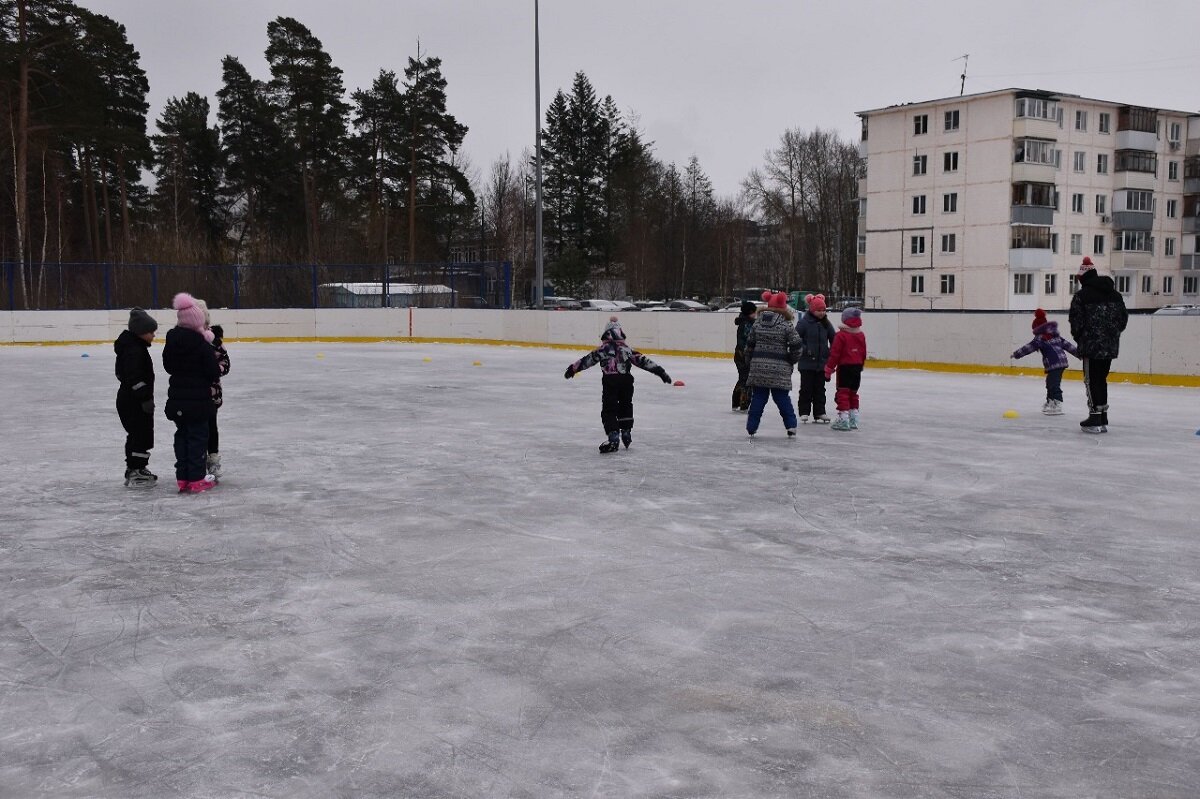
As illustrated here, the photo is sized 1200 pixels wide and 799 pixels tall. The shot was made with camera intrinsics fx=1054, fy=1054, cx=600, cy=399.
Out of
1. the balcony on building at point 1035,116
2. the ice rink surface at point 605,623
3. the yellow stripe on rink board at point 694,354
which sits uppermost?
the balcony on building at point 1035,116

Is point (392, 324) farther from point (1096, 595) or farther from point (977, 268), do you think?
point (977, 268)

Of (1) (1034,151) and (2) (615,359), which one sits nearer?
(2) (615,359)

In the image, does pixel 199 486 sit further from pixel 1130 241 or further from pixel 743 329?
pixel 1130 241

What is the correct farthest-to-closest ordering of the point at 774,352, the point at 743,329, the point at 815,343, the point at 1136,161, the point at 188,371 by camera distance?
the point at 1136,161
the point at 743,329
the point at 815,343
the point at 774,352
the point at 188,371

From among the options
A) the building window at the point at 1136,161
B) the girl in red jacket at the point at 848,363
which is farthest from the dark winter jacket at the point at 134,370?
the building window at the point at 1136,161

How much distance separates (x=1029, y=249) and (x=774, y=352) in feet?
149

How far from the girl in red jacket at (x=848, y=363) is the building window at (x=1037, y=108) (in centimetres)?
4545

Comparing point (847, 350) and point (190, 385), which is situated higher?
point (847, 350)

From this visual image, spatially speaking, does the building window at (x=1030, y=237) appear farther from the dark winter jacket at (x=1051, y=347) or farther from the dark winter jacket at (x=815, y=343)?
the dark winter jacket at (x=815, y=343)

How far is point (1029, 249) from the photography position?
1991 inches

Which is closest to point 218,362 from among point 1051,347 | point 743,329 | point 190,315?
point 190,315

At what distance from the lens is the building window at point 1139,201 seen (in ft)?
187

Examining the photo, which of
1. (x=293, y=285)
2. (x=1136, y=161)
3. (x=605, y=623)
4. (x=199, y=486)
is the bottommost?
(x=605, y=623)

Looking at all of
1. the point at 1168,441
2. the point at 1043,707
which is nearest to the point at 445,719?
the point at 1043,707
